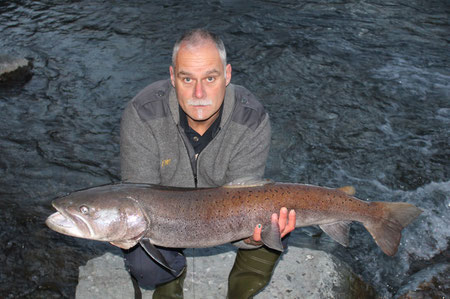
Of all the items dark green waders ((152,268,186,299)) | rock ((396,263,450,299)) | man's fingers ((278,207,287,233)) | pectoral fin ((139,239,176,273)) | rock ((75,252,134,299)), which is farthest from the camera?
rock ((396,263,450,299))

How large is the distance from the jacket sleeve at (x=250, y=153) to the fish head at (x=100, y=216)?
0.89 metres

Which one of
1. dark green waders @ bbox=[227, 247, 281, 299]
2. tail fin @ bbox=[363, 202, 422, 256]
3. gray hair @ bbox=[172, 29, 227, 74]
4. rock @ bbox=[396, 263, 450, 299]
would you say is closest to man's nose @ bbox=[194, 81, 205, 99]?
gray hair @ bbox=[172, 29, 227, 74]

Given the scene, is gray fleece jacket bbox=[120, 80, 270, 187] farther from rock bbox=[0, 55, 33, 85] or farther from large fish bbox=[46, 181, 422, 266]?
rock bbox=[0, 55, 33, 85]

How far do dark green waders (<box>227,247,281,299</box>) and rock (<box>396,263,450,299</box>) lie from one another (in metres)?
1.31

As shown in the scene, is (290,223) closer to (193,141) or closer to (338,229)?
(338,229)

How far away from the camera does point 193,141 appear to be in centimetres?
349

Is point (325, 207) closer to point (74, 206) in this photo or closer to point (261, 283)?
point (261, 283)

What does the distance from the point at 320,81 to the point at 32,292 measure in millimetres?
5556

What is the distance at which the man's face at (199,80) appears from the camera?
3.15 m

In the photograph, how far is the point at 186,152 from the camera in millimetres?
3434

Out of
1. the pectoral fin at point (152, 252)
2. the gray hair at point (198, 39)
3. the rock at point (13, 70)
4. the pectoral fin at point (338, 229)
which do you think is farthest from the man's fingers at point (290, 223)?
the rock at point (13, 70)

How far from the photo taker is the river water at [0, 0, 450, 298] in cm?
461

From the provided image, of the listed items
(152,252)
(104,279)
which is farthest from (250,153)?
(104,279)

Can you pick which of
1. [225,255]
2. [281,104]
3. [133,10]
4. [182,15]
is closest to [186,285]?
[225,255]
